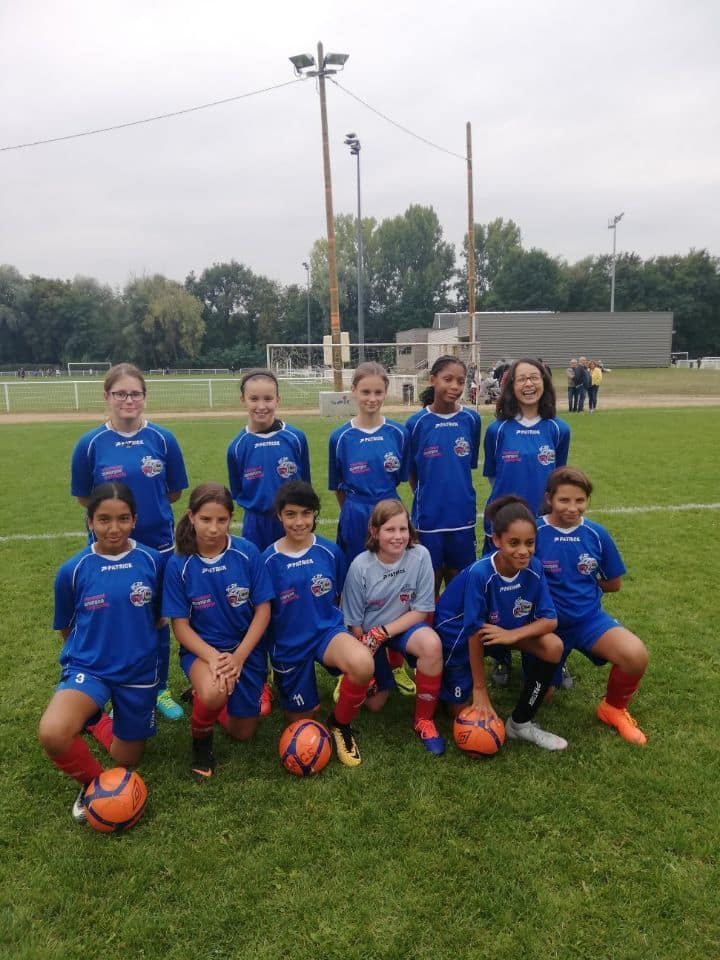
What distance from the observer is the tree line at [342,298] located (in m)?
60.6

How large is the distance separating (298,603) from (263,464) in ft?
2.80

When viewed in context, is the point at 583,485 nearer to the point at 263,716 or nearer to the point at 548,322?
the point at 263,716

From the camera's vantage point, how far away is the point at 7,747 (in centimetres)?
305

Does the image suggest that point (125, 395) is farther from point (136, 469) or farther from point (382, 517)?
point (382, 517)

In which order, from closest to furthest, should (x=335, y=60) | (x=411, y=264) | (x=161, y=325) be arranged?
(x=335, y=60) → (x=161, y=325) → (x=411, y=264)

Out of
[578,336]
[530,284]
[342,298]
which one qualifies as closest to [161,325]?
[342,298]

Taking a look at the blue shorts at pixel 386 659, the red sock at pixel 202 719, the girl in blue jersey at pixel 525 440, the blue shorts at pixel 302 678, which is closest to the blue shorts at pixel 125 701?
the red sock at pixel 202 719

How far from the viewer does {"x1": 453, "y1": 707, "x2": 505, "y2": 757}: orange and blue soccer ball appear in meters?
2.93

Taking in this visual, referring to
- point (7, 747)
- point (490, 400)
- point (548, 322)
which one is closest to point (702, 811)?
point (7, 747)

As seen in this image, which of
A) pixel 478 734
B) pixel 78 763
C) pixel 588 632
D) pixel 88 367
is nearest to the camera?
pixel 78 763

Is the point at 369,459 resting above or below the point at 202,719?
above

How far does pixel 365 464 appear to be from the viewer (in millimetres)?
3648

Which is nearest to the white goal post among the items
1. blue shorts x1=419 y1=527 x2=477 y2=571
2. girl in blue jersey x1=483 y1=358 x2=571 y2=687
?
blue shorts x1=419 y1=527 x2=477 y2=571

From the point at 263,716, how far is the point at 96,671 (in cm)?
94
